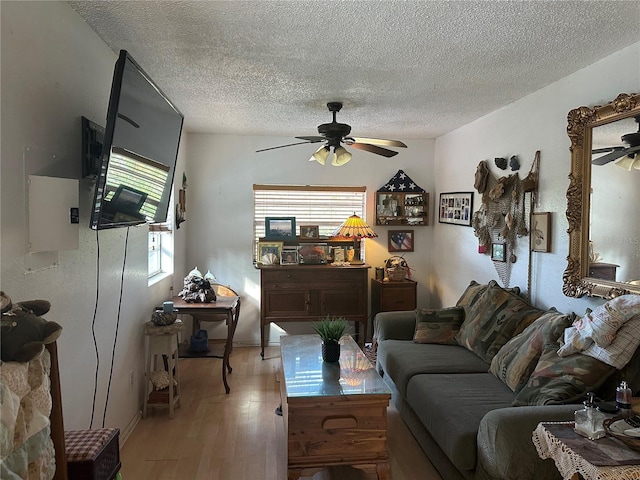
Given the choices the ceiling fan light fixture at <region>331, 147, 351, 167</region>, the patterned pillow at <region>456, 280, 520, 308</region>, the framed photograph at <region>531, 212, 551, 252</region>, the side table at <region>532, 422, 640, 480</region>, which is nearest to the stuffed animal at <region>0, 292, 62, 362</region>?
the side table at <region>532, 422, 640, 480</region>

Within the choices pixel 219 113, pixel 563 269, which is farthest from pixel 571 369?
pixel 219 113

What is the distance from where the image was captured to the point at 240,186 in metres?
5.20

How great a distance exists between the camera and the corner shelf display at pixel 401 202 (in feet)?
17.5

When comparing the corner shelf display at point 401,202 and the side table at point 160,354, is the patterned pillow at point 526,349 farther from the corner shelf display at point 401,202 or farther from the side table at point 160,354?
the corner shelf display at point 401,202

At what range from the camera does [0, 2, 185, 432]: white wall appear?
1683 mm

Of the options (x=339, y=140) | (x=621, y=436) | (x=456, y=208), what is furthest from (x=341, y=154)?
(x=621, y=436)

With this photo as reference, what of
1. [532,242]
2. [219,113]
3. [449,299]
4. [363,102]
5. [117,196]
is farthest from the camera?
[449,299]

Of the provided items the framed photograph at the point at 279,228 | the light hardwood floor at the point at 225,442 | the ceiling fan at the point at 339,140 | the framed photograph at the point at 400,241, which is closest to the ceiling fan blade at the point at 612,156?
the ceiling fan at the point at 339,140

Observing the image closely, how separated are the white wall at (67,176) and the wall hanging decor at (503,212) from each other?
2874 mm

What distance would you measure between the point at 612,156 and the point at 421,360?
177cm

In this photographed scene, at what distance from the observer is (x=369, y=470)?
2443 millimetres

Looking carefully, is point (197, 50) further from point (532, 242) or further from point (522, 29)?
point (532, 242)

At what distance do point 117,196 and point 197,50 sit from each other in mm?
1039

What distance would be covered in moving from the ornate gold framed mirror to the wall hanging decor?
0.54m
